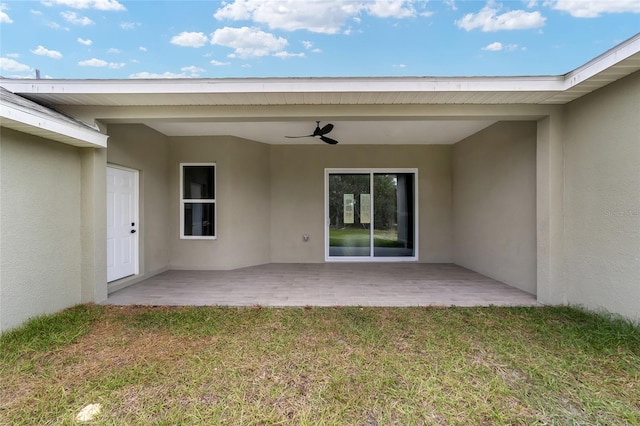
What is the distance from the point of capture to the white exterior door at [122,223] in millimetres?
4367

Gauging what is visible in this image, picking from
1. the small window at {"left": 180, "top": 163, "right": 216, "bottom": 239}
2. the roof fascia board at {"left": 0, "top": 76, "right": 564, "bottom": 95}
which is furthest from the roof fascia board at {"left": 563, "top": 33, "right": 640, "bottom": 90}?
the small window at {"left": 180, "top": 163, "right": 216, "bottom": 239}

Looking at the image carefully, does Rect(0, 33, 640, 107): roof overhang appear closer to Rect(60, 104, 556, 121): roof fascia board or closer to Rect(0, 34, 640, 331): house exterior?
Rect(0, 34, 640, 331): house exterior

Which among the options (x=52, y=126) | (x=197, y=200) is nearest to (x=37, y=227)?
(x=52, y=126)

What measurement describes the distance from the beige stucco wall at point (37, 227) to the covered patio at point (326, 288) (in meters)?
0.73

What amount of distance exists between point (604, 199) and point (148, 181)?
22.2 feet

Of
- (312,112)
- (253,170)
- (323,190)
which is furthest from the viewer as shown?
(323,190)

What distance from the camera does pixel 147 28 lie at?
6.21 metres

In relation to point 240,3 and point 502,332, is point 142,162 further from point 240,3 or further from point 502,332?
point 502,332

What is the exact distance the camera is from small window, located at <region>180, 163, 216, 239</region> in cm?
587

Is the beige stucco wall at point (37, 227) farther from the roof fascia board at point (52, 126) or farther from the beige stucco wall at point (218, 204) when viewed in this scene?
the beige stucco wall at point (218, 204)

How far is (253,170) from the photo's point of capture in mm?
6211

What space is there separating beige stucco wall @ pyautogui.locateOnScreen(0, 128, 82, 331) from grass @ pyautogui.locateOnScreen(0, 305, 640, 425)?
1.06 feet

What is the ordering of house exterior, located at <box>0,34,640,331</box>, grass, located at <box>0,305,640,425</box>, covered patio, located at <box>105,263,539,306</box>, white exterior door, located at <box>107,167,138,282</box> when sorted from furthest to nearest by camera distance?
white exterior door, located at <box>107,167,138,282</box> < covered patio, located at <box>105,263,539,306</box> < house exterior, located at <box>0,34,640,331</box> < grass, located at <box>0,305,640,425</box>

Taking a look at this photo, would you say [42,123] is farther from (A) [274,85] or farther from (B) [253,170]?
(B) [253,170]
